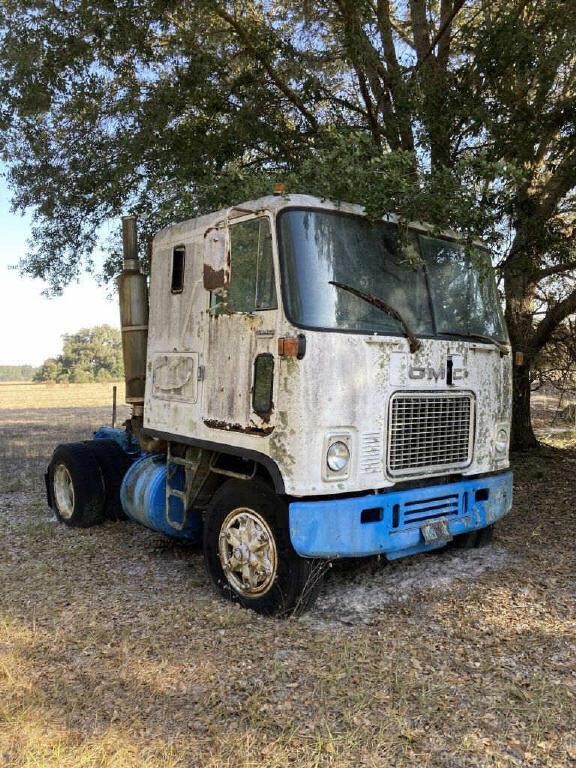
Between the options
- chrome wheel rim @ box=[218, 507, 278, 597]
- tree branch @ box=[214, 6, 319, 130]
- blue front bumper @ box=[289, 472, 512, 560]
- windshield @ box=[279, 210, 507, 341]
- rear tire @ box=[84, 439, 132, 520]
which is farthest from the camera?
tree branch @ box=[214, 6, 319, 130]

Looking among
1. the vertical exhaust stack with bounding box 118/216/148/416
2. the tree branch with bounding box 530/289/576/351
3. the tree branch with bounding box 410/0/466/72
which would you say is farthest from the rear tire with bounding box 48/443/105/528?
the tree branch with bounding box 530/289/576/351

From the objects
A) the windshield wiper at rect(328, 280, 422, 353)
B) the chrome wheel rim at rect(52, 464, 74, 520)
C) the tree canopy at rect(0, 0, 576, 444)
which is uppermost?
the tree canopy at rect(0, 0, 576, 444)

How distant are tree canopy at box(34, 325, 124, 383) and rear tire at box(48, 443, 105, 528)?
239 feet

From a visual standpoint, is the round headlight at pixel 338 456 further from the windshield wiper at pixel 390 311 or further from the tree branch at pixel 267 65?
the tree branch at pixel 267 65

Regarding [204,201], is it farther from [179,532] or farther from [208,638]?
[208,638]

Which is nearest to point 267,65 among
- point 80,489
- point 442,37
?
point 442,37

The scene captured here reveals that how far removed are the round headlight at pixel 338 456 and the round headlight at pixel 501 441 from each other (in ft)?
5.41

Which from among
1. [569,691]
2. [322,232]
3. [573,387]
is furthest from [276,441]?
[573,387]

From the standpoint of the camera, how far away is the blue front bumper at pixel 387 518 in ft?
13.6

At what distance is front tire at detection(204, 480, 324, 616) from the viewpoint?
4352 millimetres

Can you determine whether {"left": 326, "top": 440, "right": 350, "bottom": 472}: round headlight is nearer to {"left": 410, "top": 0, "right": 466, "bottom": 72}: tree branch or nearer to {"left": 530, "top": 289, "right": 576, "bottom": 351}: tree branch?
{"left": 410, "top": 0, "right": 466, "bottom": 72}: tree branch

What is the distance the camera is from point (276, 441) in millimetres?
4238

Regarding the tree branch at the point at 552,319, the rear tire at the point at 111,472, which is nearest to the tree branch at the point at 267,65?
the tree branch at the point at 552,319

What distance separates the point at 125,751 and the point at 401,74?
785 centimetres
